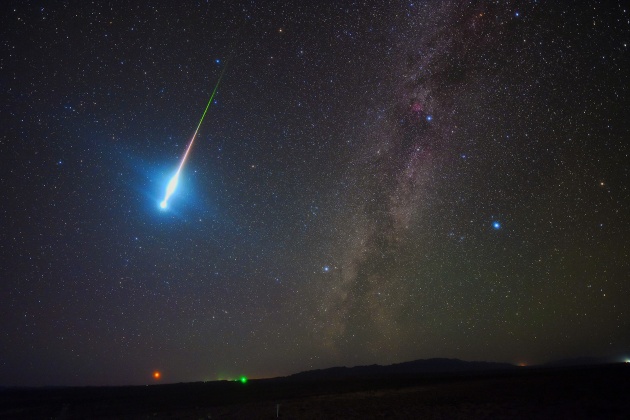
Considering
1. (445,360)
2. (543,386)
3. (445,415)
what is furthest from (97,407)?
(445,360)

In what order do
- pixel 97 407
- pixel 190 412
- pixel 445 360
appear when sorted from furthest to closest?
pixel 445 360, pixel 97 407, pixel 190 412

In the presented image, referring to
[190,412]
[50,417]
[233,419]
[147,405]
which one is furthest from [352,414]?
[50,417]

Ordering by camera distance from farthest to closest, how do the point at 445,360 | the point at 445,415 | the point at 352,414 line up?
1. the point at 445,360
2. the point at 352,414
3. the point at 445,415

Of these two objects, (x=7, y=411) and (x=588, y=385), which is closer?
(x=588, y=385)

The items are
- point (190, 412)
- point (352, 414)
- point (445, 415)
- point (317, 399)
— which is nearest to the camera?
point (445, 415)

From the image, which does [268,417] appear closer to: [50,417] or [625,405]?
[50,417]

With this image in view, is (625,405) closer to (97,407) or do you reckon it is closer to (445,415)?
(445,415)

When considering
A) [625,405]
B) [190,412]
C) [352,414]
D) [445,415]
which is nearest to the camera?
[625,405]

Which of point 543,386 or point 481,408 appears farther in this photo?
point 543,386

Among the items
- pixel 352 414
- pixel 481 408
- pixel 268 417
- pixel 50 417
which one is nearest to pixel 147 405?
pixel 50 417
